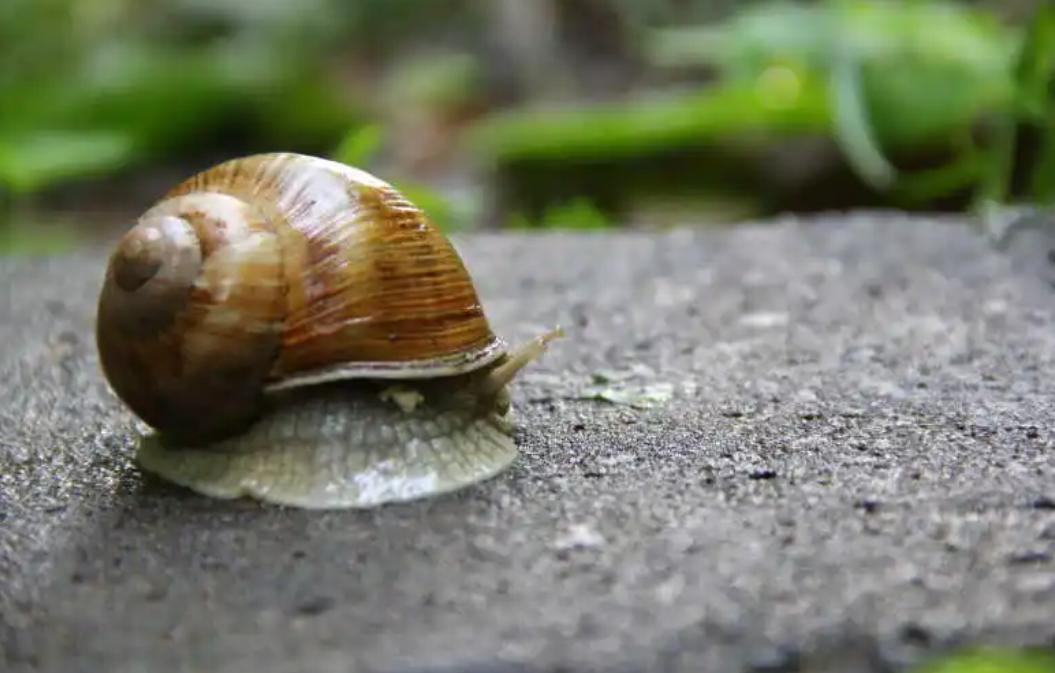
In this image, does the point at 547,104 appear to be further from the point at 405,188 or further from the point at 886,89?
the point at 405,188

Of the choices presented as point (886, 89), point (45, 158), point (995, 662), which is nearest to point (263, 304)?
point (995, 662)

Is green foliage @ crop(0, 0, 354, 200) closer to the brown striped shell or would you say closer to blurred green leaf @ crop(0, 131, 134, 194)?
blurred green leaf @ crop(0, 131, 134, 194)

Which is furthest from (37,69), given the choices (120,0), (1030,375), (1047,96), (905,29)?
(1030,375)

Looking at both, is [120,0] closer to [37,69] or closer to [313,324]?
[37,69]

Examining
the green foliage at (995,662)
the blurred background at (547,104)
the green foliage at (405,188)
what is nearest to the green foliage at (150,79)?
the blurred background at (547,104)

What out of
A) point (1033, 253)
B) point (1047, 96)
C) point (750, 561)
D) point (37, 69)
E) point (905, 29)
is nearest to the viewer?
point (750, 561)
